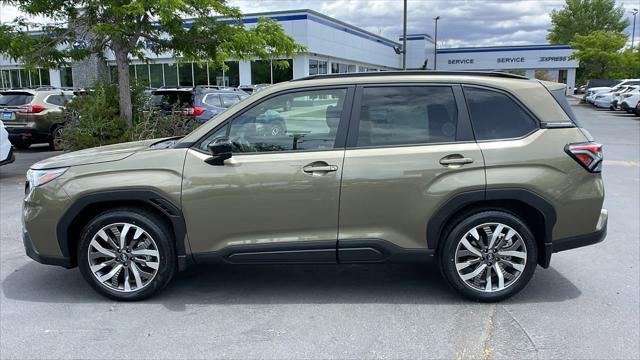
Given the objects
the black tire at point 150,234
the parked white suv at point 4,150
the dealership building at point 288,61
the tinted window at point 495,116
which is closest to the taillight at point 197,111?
the dealership building at point 288,61

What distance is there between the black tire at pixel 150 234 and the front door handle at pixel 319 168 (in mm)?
1226

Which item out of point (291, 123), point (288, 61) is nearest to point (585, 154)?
point (291, 123)

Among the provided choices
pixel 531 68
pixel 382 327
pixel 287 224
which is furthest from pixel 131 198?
pixel 531 68

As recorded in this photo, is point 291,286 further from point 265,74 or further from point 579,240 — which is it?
point 265,74

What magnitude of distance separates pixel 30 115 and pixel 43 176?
10718 mm

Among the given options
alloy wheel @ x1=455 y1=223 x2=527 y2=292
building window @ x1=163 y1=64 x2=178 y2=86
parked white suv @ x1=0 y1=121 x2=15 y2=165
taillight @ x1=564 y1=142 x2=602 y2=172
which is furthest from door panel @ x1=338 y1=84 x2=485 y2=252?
building window @ x1=163 y1=64 x2=178 y2=86

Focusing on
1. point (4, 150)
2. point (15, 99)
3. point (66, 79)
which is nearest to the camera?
point (4, 150)

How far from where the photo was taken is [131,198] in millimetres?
4121

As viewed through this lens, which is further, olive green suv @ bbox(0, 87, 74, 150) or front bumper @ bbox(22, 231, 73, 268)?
olive green suv @ bbox(0, 87, 74, 150)

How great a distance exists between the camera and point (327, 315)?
4.07m

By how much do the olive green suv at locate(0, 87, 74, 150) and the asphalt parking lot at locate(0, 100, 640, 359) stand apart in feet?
30.2

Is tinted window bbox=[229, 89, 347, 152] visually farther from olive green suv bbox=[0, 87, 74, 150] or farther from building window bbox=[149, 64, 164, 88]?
building window bbox=[149, 64, 164, 88]

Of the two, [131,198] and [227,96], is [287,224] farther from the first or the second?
[227,96]

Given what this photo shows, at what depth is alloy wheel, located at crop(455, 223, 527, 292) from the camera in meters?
4.18
